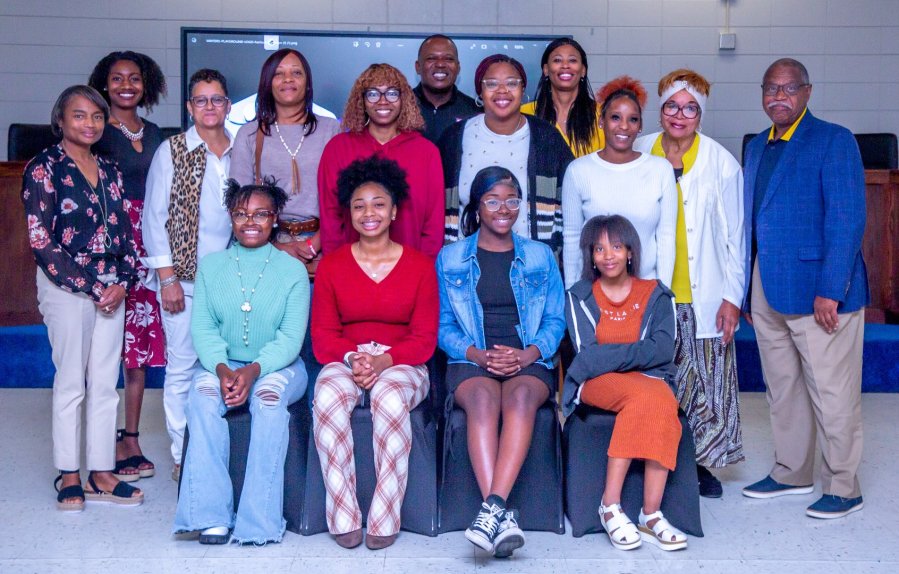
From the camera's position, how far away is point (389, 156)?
321cm

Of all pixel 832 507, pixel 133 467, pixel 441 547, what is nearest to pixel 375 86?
pixel 441 547

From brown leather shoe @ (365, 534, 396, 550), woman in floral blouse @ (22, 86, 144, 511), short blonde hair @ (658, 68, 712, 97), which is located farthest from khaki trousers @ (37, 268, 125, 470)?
short blonde hair @ (658, 68, 712, 97)

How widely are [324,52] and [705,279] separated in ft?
11.3

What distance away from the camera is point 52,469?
3.53 meters

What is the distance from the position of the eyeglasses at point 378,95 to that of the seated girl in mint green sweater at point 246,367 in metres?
0.43

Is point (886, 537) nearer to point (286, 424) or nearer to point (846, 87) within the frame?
point (286, 424)

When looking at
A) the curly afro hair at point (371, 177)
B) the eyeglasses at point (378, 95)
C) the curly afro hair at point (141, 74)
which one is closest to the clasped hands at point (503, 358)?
the curly afro hair at point (371, 177)

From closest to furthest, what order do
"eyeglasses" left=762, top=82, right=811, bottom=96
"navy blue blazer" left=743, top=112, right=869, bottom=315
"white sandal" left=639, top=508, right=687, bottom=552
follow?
1. "white sandal" left=639, top=508, right=687, bottom=552
2. "navy blue blazer" left=743, top=112, right=869, bottom=315
3. "eyeglasses" left=762, top=82, right=811, bottom=96

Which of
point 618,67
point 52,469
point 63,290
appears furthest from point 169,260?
point 618,67

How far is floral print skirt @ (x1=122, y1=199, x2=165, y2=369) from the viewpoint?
3.42 m

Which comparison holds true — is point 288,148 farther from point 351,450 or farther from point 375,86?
point 351,450

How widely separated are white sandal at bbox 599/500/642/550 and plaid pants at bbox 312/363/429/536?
61 cm

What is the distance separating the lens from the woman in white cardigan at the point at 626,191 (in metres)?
3.11

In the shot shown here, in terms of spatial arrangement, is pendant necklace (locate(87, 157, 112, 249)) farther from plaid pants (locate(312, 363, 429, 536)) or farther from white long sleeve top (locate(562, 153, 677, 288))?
white long sleeve top (locate(562, 153, 677, 288))
